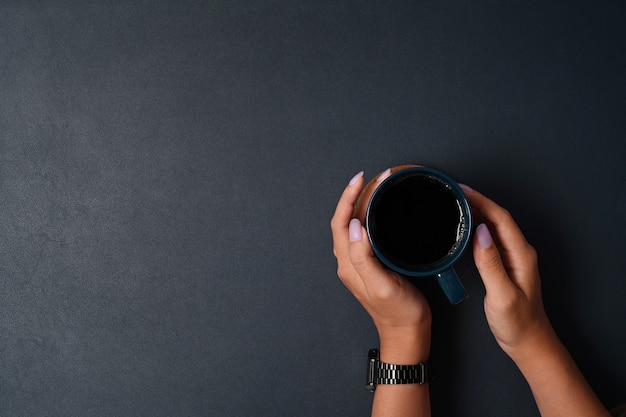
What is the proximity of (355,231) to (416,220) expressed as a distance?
0.07m

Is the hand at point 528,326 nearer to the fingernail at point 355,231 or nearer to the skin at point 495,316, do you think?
the skin at point 495,316

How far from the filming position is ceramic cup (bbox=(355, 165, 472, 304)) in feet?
1.96

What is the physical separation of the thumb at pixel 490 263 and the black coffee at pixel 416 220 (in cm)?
3

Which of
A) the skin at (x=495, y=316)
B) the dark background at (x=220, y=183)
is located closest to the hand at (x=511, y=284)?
the skin at (x=495, y=316)

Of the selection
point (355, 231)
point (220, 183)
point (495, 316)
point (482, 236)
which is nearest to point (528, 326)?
A: point (495, 316)

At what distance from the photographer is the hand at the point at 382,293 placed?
64cm

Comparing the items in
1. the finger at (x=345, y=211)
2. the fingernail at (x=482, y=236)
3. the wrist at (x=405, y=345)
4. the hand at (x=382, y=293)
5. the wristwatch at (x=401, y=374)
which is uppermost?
the finger at (x=345, y=211)

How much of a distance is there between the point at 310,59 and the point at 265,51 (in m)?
0.07

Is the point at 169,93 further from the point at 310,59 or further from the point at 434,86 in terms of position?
the point at 434,86

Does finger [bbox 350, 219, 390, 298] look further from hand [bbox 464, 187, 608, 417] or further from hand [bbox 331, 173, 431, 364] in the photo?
hand [bbox 464, 187, 608, 417]

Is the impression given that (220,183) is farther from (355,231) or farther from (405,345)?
(405,345)

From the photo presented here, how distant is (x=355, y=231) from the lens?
63cm

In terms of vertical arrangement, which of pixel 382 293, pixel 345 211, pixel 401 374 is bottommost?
pixel 401 374

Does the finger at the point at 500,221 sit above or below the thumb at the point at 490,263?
above
